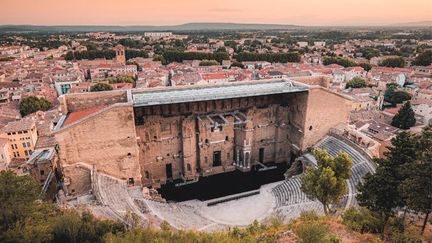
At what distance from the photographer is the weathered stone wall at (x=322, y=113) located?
29.0 meters

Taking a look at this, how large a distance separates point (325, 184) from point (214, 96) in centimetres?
1348

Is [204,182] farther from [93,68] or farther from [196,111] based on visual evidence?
[93,68]

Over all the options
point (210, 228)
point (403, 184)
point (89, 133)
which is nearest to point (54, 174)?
point (89, 133)

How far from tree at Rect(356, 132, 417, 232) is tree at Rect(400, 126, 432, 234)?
817mm

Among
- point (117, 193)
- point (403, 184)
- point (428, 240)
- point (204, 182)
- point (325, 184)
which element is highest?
point (403, 184)

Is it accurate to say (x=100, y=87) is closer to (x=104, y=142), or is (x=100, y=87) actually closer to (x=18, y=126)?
(x=18, y=126)

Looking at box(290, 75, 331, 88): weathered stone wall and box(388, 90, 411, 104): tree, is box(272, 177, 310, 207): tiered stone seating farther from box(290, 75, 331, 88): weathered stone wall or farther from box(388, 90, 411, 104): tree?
box(388, 90, 411, 104): tree

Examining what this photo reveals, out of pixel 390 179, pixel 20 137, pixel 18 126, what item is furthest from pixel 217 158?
pixel 18 126

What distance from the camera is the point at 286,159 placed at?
1351 inches

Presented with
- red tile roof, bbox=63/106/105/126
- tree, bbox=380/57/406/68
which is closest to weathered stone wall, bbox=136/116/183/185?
red tile roof, bbox=63/106/105/126

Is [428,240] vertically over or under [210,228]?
over

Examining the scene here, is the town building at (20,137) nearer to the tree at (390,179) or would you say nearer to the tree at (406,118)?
the tree at (390,179)

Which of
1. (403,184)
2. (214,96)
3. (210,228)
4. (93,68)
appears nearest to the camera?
(403,184)

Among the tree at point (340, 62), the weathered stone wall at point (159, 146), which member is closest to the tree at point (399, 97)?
the tree at point (340, 62)
